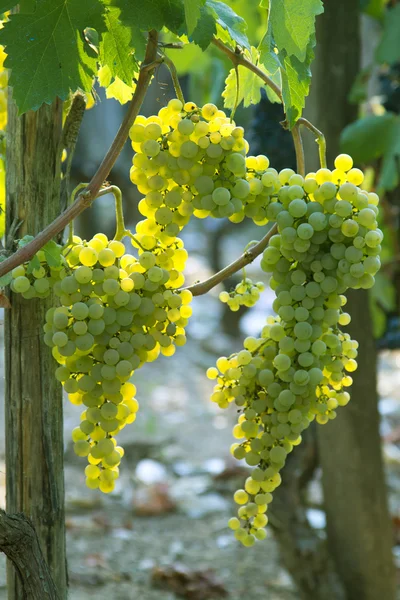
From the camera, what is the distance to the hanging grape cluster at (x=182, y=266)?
0.63m

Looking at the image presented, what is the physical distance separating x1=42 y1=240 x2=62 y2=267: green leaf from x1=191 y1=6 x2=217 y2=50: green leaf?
0.21 metres

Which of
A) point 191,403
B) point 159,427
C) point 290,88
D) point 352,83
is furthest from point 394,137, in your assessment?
point 191,403

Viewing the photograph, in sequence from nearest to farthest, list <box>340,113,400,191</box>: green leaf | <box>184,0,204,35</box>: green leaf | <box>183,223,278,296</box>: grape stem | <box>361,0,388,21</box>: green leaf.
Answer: <box>184,0,204,35</box>: green leaf
<box>183,223,278,296</box>: grape stem
<box>340,113,400,191</box>: green leaf
<box>361,0,388,21</box>: green leaf

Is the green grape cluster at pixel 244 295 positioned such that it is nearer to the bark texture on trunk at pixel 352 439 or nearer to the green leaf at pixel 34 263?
the green leaf at pixel 34 263

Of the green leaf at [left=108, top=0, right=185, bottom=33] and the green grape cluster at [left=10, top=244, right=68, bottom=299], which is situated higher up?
the green leaf at [left=108, top=0, right=185, bottom=33]

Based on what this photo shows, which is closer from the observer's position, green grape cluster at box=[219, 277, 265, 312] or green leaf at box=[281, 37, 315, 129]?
green leaf at box=[281, 37, 315, 129]

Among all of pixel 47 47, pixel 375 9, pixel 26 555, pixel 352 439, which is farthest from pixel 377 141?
pixel 26 555

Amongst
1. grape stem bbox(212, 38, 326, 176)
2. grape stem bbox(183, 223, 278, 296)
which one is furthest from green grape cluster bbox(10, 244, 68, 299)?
grape stem bbox(212, 38, 326, 176)

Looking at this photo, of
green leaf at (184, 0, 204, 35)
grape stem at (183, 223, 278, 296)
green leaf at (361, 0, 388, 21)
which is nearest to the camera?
green leaf at (184, 0, 204, 35)

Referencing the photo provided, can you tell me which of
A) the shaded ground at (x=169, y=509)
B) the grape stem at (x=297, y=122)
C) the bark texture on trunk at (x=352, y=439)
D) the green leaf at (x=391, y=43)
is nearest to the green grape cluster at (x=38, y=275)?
the grape stem at (x=297, y=122)

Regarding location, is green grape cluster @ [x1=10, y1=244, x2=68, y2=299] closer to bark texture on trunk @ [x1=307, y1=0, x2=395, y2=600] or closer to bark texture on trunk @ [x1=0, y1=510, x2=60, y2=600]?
bark texture on trunk @ [x1=0, y1=510, x2=60, y2=600]

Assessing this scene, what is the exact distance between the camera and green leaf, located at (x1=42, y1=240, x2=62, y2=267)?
634 mm

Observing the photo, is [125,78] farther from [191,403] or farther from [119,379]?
[191,403]

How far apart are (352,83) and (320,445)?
0.82 m
